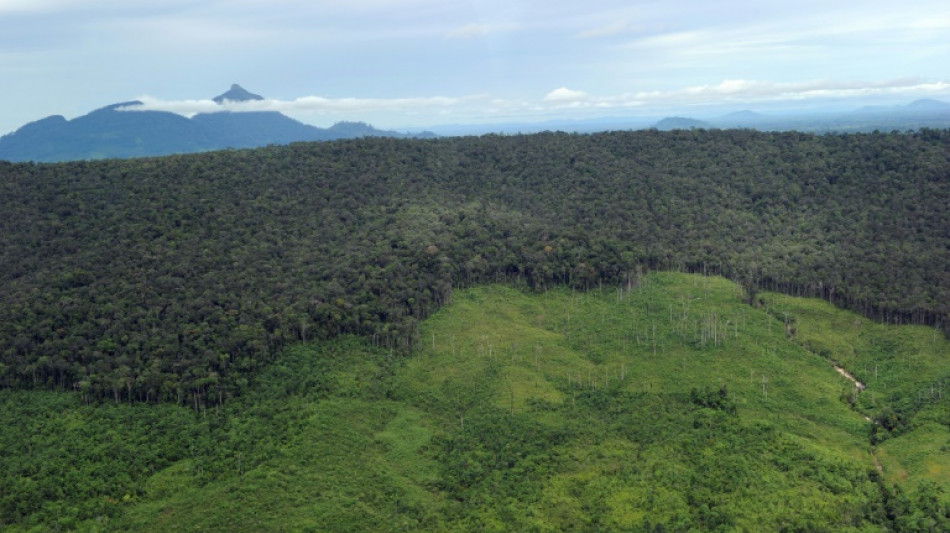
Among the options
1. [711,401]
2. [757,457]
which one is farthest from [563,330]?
[757,457]

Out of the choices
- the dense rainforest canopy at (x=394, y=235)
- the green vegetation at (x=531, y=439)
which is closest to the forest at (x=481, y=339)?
the green vegetation at (x=531, y=439)

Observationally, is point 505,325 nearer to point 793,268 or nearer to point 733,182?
point 793,268

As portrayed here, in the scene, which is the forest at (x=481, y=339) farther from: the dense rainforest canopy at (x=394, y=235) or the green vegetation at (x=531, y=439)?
A: the dense rainforest canopy at (x=394, y=235)

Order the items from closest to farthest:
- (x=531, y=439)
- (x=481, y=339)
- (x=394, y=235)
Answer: (x=531, y=439) < (x=481, y=339) < (x=394, y=235)

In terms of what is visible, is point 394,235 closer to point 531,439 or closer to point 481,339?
point 481,339

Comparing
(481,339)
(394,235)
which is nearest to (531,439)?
(481,339)
